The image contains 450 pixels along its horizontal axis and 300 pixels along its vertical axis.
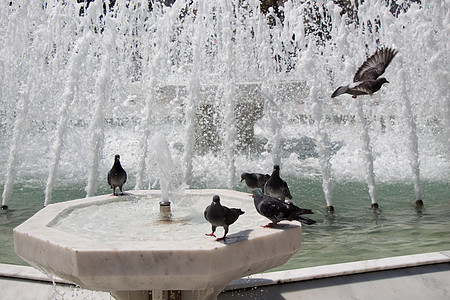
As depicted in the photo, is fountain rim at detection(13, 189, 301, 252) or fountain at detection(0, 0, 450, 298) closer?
fountain rim at detection(13, 189, 301, 252)

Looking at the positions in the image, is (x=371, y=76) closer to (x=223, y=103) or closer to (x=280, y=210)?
(x=280, y=210)

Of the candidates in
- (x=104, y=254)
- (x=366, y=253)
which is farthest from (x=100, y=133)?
(x=104, y=254)

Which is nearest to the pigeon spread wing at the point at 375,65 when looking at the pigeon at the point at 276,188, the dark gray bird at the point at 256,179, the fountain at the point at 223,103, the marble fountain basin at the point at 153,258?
the dark gray bird at the point at 256,179

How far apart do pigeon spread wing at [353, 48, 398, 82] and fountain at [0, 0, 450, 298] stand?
243 centimetres

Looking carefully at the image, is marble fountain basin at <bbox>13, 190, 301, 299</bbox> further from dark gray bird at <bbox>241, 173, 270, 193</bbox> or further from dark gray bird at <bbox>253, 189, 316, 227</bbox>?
dark gray bird at <bbox>241, 173, 270, 193</bbox>

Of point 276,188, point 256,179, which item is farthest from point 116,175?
point 276,188

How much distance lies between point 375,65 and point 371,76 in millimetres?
110

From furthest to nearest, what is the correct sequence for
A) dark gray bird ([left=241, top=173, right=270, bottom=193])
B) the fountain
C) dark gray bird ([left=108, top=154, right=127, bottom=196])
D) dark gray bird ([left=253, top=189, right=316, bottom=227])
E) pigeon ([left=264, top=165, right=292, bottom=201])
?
the fountain → dark gray bird ([left=241, top=173, right=270, bottom=193]) → dark gray bird ([left=108, top=154, right=127, bottom=196]) → pigeon ([left=264, top=165, right=292, bottom=201]) → dark gray bird ([left=253, top=189, right=316, bottom=227])

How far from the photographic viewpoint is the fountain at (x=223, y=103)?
7.57 meters

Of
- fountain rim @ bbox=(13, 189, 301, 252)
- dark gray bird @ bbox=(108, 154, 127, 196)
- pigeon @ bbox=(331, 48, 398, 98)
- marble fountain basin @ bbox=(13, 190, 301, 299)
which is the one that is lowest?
marble fountain basin @ bbox=(13, 190, 301, 299)

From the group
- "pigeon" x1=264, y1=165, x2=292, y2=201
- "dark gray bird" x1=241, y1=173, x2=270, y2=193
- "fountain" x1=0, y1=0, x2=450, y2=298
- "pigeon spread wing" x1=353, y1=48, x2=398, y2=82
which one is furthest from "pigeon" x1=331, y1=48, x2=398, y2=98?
"fountain" x1=0, y1=0, x2=450, y2=298

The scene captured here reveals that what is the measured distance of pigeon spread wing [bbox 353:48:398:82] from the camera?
459 cm

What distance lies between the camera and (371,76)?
187 inches

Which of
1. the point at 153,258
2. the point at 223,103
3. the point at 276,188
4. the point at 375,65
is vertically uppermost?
the point at 375,65
